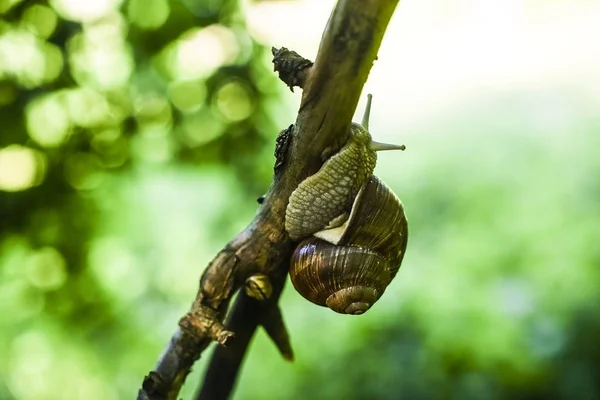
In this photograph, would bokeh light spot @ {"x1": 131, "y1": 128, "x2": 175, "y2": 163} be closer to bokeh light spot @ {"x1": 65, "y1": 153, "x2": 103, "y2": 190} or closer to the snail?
bokeh light spot @ {"x1": 65, "y1": 153, "x2": 103, "y2": 190}

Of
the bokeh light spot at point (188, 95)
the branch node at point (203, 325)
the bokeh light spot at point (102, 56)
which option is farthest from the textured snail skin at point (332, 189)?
the bokeh light spot at point (102, 56)

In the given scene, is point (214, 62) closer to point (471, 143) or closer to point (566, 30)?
point (471, 143)

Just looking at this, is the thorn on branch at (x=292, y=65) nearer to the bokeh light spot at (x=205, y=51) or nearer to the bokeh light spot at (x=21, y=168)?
the bokeh light spot at (x=205, y=51)

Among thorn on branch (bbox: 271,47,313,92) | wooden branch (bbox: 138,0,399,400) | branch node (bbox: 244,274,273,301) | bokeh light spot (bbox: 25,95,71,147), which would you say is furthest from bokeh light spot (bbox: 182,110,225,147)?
thorn on branch (bbox: 271,47,313,92)

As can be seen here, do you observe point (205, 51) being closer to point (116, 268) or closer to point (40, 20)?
point (40, 20)

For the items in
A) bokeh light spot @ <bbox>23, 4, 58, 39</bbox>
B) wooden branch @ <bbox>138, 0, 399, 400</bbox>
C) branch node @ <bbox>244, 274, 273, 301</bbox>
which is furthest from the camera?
bokeh light spot @ <bbox>23, 4, 58, 39</bbox>

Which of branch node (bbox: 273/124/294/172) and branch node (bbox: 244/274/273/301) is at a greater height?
branch node (bbox: 273/124/294/172)

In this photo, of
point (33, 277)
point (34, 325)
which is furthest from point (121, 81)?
point (34, 325)

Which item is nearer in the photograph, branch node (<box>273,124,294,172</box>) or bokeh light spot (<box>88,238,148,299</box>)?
branch node (<box>273,124,294,172</box>)
